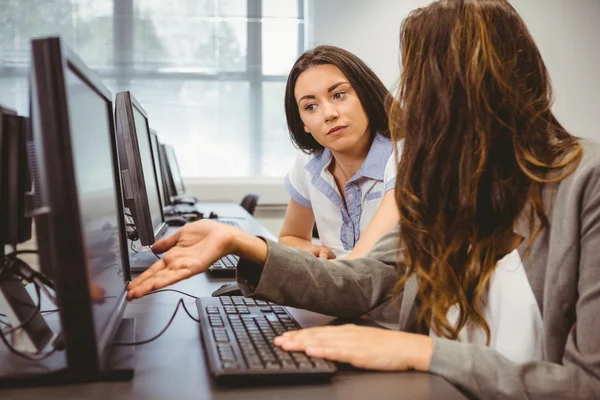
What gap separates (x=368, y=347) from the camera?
2.49 ft

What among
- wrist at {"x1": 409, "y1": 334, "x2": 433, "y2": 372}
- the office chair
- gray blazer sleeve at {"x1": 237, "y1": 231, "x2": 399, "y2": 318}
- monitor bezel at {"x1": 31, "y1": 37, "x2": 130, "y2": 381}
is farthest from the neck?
the office chair

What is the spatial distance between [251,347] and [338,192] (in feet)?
4.21

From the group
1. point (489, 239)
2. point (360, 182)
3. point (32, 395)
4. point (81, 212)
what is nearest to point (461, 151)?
point (489, 239)

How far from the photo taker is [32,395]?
0.67 m

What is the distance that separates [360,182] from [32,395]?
1.40m

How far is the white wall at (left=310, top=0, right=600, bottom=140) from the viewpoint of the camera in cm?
468

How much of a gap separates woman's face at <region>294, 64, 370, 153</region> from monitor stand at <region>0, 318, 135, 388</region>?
1.19m

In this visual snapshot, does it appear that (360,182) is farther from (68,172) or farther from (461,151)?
(68,172)

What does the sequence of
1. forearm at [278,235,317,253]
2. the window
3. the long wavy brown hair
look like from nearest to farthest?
the long wavy brown hair, forearm at [278,235,317,253], the window

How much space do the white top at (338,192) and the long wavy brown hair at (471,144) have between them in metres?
0.84

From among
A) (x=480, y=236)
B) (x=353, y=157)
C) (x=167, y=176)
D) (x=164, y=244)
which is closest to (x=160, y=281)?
(x=164, y=244)

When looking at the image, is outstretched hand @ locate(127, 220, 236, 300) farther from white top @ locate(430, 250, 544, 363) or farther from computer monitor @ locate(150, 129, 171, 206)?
computer monitor @ locate(150, 129, 171, 206)

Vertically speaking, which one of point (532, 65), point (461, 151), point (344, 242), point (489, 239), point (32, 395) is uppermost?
point (532, 65)

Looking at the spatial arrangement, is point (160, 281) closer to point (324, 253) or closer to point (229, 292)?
point (229, 292)
